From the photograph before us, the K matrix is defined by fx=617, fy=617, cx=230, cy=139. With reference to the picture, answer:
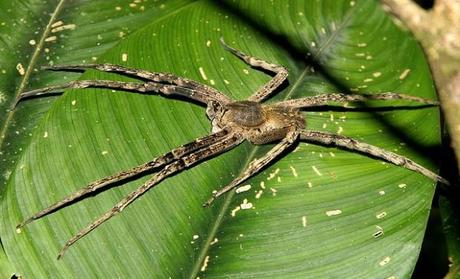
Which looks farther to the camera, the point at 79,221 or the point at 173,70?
the point at 173,70

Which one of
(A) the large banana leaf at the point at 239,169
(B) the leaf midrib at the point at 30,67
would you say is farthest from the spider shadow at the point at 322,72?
(B) the leaf midrib at the point at 30,67

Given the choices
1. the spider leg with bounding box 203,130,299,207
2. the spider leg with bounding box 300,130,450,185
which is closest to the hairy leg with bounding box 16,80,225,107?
the spider leg with bounding box 203,130,299,207

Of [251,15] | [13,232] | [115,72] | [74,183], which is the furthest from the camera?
[251,15]

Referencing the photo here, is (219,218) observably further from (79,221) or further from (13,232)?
(13,232)

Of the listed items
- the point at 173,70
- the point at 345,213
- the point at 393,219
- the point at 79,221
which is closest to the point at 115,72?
the point at 173,70

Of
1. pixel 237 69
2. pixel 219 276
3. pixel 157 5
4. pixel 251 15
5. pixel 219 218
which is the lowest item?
pixel 219 276

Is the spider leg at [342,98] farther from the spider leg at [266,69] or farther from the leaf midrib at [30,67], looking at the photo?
the leaf midrib at [30,67]
